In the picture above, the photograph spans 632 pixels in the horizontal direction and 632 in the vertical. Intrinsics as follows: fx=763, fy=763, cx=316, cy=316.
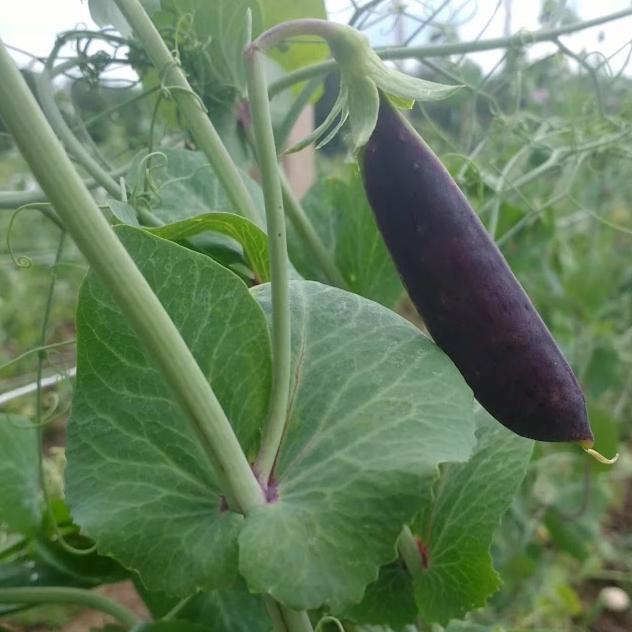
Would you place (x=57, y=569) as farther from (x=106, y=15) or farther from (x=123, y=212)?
(x=106, y=15)

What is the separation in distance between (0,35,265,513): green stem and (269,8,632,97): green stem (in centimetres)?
27

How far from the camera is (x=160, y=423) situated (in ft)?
1.28

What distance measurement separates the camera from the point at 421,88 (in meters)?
0.36

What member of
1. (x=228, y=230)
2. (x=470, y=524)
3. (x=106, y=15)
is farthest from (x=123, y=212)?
(x=470, y=524)

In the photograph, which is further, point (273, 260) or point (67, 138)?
point (67, 138)

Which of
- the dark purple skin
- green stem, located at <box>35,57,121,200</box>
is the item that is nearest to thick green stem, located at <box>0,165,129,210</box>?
green stem, located at <box>35,57,121,200</box>

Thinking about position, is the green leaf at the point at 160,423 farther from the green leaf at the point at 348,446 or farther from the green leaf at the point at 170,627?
the green leaf at the point at 170,627

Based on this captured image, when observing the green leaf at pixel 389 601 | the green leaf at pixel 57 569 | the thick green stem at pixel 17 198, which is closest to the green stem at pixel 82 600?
the green leaf at pixel 57 569

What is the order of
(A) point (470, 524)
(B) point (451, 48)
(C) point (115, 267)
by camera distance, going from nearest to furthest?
(C) point (115, 267) < (A) point (470, 524) < (B) point (451, 48)

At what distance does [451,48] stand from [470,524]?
0.37 meters

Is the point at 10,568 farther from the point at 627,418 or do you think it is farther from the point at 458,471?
the point at 627,418

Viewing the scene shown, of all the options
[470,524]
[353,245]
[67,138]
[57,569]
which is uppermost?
[67,138]

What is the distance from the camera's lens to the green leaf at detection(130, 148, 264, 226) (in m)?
0.56

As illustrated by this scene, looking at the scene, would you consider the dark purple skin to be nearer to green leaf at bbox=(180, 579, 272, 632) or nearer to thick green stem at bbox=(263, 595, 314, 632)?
thick green stem at bbox=(263, 595, 314, 632)
